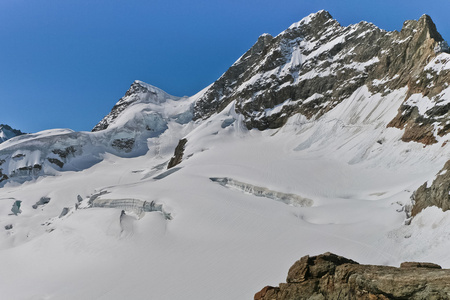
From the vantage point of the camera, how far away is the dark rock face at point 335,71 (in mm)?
47344

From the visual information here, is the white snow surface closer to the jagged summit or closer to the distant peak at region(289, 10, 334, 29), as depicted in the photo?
the distant peak at region(289, 10, 334, 29)

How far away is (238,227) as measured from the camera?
2780 centimetres

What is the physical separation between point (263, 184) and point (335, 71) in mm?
43528

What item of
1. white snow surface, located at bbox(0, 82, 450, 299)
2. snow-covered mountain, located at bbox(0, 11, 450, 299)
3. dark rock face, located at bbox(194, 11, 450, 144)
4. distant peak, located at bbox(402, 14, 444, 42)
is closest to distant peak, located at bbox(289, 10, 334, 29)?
dark rock face, located at bbox(194, 11, 450, 144)

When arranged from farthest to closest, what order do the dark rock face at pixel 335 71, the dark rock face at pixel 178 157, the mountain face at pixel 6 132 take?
1. the mountain face at pixel 6 132
2. the dark rock face at pixel 178 157
3. the dark rock face at pixel 335 71

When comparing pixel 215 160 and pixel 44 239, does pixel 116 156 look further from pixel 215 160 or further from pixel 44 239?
pixel 44 239

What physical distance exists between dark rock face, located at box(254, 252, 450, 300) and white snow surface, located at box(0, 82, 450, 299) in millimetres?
8283

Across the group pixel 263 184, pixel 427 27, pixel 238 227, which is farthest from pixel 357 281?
pixel 427 27

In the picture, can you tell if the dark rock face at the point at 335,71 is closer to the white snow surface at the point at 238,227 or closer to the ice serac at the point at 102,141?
the white snow surface at the point at 238,227

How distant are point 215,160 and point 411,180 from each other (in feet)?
97.0

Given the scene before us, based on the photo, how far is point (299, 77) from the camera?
265 ft

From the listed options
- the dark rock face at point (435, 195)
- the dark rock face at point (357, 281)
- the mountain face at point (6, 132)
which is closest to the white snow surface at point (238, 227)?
the dark rock face at point (435, 195)

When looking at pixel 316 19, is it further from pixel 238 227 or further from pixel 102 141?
pixel 238 227

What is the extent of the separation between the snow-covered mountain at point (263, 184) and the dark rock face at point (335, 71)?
0.30 meters
